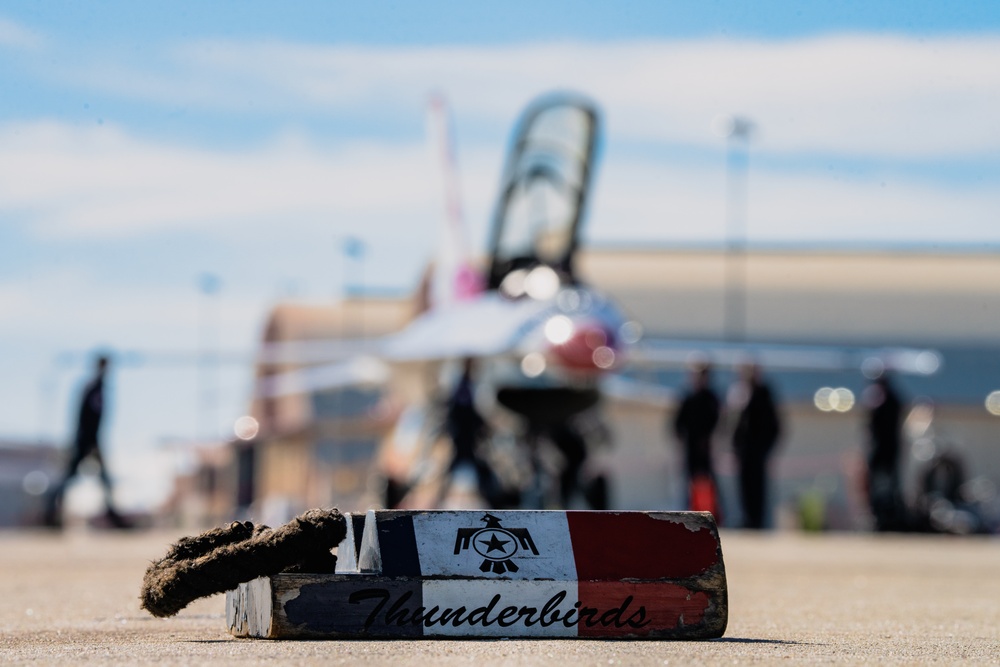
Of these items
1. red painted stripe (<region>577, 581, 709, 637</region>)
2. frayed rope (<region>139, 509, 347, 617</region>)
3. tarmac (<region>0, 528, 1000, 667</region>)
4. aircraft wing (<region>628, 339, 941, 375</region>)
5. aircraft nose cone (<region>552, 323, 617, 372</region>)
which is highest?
aircraft wing (<region>628, 339, 941, 375</region>)

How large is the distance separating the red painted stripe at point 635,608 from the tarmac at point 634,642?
11cm

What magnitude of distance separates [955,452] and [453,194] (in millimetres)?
9434

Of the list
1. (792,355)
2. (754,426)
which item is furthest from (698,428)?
(792,355)

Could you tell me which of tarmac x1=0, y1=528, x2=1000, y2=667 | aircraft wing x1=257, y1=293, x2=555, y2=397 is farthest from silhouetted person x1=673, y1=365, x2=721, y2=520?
tarmac x1=0, y1=528, x2=1000, y2=667

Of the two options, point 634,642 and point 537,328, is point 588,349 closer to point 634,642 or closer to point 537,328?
point 537,328

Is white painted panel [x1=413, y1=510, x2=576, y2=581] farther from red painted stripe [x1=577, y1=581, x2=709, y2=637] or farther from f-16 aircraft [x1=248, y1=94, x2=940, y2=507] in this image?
f-16 aircraft [x1=248, y1=94, x2=940, y2=507]

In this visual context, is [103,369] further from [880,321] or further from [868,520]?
[880,321]

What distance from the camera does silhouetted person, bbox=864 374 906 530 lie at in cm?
1861

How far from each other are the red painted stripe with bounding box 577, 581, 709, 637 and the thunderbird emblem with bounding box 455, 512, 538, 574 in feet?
0.71

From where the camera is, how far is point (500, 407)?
19.6 metres

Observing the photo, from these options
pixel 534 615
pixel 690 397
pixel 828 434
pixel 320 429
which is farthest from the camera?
pixel 320 429

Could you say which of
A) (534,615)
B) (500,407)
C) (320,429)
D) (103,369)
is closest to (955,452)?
(500,407)

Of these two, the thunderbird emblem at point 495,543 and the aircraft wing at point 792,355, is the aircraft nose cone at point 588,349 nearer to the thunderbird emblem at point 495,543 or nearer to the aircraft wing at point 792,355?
the aircraft wing at point 792,355

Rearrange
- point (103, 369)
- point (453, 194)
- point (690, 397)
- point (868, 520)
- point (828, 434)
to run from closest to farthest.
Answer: point (103, 369) → point (690, 397) → point (868, 520) → point (453, 194) → point (828, 434)
